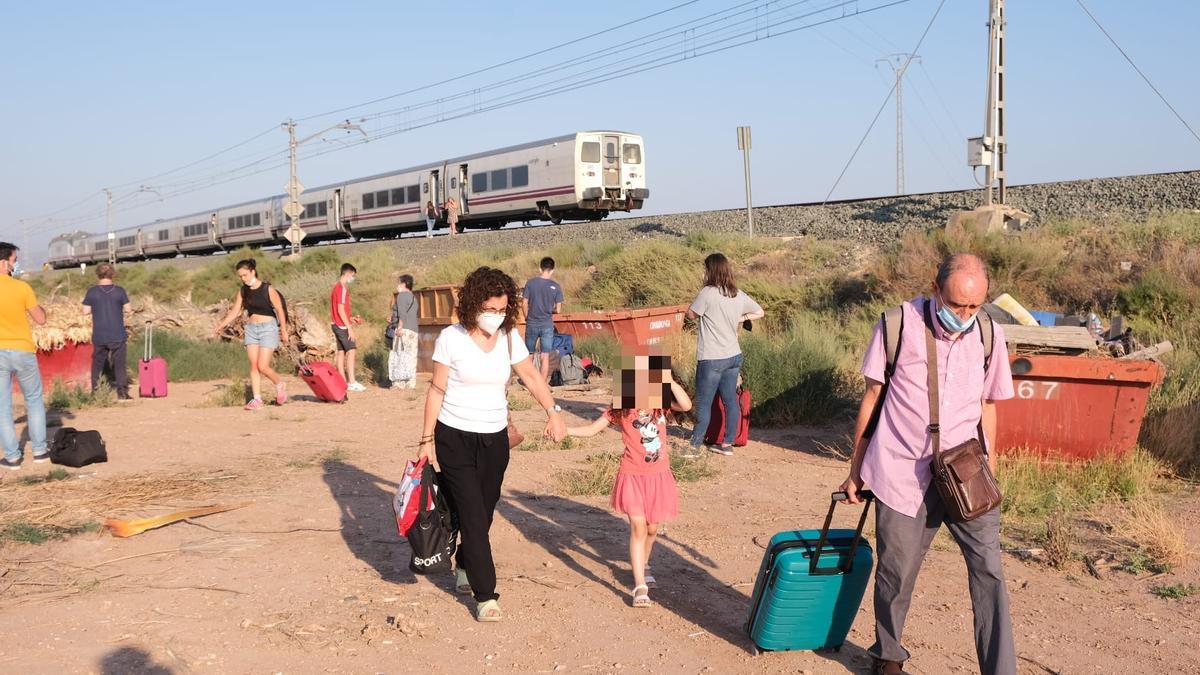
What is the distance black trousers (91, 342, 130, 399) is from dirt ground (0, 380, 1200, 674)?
4876 mm

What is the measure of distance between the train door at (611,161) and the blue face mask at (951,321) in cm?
2745

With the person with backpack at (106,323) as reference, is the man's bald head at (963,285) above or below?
above

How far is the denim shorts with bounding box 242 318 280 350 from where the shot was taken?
11.4 metres

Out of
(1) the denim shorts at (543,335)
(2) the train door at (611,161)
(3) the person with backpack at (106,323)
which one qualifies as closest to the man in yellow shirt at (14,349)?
(3) the person with backpack at (106,323)

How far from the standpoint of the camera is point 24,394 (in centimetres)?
845

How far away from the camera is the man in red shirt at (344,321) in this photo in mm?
13250

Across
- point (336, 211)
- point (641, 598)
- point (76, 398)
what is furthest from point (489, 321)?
point (336, 211)

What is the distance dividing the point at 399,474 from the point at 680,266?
1260 cm

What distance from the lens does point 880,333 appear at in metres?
4.09

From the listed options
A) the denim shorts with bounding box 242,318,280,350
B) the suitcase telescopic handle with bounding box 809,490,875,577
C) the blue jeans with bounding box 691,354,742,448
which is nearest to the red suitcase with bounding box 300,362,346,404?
the denim shorts with bounding box 242,318,280,350

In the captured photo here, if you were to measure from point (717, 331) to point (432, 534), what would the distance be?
13.2 feet

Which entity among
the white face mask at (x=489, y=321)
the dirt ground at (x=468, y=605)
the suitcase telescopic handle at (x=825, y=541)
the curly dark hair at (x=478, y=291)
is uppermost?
the curly dark hair at (x=478, y=291)

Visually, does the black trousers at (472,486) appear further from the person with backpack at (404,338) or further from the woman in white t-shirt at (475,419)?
the person with backpack at (404,338)

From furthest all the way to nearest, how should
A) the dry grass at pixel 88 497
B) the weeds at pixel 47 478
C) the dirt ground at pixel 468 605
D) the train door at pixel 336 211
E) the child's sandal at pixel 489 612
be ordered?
the train door at pixel 336 211
the weeds at pixel 47 478
the dry grass at pixel 88 497
the child's sandal at pixel 489 612
the dirt ground at pixel 468 605
